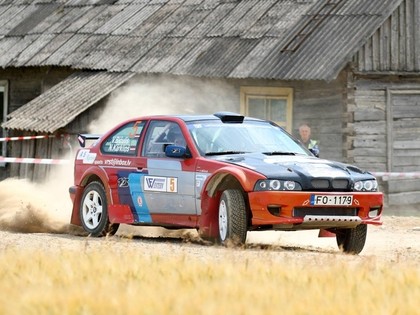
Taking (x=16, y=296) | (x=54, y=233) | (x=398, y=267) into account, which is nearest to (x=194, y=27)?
(x=54, y=233)

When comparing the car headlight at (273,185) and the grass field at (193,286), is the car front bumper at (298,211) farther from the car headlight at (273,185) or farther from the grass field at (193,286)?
the grass field at (193,286)

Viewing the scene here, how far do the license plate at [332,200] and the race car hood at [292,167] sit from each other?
0.70 feet

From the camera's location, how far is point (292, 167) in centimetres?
1396

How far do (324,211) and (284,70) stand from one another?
11.4 metres

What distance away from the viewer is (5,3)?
3700 cm

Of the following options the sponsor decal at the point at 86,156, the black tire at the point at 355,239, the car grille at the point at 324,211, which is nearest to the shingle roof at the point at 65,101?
the sponsor decal at the point at 86,156

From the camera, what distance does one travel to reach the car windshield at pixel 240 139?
14836mm

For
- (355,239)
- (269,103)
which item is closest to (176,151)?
(355,239)

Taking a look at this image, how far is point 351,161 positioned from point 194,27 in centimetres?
548

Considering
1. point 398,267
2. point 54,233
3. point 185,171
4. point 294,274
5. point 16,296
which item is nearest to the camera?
point 16,296

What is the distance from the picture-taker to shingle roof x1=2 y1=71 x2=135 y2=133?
27.5 m

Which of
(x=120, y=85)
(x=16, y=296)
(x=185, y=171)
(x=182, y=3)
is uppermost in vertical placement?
(x=182, y=3)

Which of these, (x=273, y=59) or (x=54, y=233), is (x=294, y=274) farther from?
(x=273, y=59)

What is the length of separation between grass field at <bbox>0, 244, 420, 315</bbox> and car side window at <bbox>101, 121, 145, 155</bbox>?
4.47 meters
